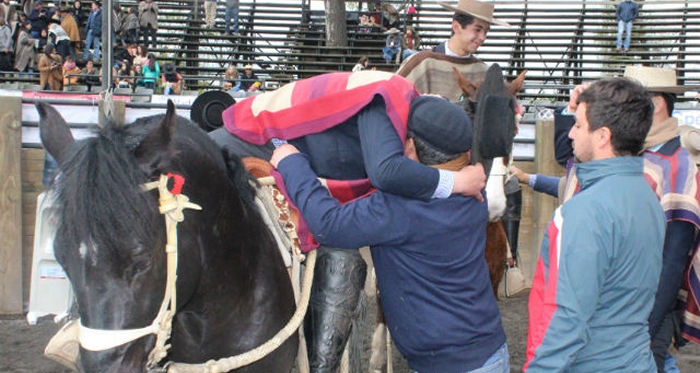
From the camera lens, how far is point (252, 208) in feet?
8.75

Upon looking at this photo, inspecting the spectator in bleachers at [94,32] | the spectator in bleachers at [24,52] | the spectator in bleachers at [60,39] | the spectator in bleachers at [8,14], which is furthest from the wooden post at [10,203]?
the spectator in bleachers at [8,14]

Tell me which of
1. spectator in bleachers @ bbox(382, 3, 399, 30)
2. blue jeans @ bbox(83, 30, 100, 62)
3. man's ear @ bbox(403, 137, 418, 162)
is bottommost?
man's ear @ bbox(403, 137, 418, 162)

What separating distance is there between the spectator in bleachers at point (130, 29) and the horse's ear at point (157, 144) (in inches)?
737

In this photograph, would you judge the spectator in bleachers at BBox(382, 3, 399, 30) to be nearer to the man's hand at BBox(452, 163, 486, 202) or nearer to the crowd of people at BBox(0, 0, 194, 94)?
the crowd of people at BBox(0, 0, 194, 94)

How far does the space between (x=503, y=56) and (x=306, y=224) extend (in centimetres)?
2168

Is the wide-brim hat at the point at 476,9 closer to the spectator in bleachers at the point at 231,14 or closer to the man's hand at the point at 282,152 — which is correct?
the man's hand at the point at 282,152

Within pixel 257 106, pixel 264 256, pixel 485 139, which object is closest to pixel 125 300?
pixel 264 256

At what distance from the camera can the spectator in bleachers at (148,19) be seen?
66.7ft

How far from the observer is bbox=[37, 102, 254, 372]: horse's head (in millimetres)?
1950

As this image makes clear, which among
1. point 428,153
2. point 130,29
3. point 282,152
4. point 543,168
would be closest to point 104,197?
point 282,152

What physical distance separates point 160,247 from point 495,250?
8.35ft

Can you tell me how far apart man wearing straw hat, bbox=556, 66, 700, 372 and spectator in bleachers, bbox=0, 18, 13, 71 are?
1672 centimetres

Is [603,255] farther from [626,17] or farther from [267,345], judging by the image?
[626,17]

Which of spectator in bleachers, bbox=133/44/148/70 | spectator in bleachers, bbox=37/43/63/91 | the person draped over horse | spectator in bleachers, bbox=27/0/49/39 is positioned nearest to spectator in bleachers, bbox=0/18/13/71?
spectator in bleachers, bbox=27/0/49/39
